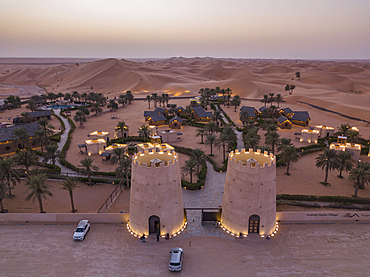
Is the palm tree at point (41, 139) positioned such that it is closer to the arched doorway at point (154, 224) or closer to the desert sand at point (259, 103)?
the desert sand at point (259, 103)

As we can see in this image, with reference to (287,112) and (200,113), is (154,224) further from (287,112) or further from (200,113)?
(287,112)

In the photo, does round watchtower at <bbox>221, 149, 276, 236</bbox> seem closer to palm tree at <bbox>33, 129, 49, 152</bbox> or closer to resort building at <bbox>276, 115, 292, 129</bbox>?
palm tree at <bbox>33, 129, 49, 152</bbox>

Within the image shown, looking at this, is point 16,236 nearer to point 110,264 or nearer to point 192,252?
point 110,264

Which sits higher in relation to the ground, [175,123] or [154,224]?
[175,123]

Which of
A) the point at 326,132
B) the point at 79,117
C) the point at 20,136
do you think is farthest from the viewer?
the point at 79,117

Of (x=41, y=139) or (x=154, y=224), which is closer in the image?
(x=154, y=224)

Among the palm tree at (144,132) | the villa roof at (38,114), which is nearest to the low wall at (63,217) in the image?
the palm tree at (144,132)

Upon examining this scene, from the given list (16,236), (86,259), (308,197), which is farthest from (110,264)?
(308,197)

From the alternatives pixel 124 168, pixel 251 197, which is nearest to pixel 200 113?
pixel 124 168
